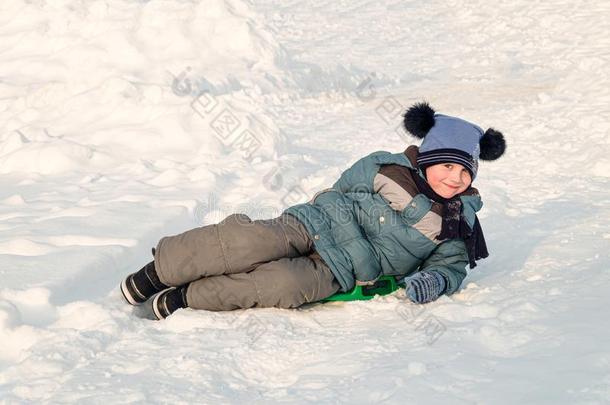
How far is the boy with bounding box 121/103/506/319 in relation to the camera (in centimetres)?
340

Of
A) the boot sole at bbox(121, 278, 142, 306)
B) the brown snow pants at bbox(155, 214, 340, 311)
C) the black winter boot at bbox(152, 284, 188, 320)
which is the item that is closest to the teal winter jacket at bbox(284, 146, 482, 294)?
the brown snow pants at bbox(155, 214, 340, 311)

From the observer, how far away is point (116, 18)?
8141 mm

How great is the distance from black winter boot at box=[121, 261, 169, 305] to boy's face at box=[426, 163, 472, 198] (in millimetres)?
1253

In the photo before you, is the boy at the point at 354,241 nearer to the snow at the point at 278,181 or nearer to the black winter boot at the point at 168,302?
the black winter boot at the point at 168,302

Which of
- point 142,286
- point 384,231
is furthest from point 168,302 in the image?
point 384,231

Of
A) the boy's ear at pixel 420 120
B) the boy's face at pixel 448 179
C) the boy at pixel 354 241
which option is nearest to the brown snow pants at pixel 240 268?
the boy at pixel 354 241

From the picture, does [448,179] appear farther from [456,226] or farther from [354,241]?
[354,241]

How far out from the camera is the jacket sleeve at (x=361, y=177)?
12.2 ft

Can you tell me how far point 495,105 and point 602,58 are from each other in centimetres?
133

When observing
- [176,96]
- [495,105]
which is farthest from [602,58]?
[176,96]

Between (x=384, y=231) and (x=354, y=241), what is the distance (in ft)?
0.49

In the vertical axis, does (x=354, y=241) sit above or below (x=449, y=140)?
below

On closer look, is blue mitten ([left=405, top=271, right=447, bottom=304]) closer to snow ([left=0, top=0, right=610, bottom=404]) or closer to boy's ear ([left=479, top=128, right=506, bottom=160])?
snow ([left=0, top=0, right=610, bottom=404])

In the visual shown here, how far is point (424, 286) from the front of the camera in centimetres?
337
